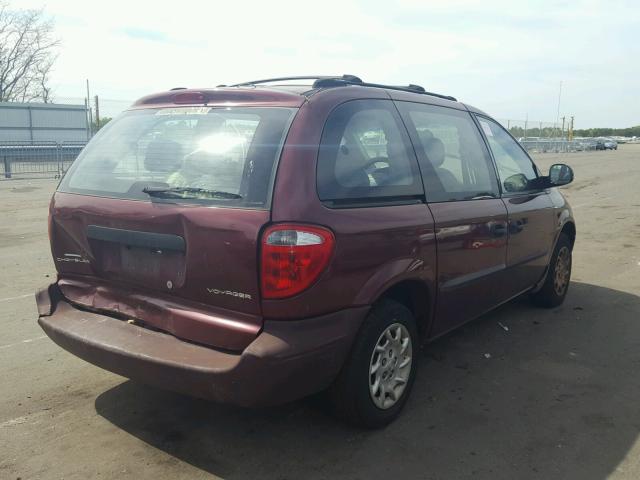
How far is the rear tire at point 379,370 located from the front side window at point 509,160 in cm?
170

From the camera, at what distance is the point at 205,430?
3.33 m

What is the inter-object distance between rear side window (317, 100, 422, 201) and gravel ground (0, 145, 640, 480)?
1.30m

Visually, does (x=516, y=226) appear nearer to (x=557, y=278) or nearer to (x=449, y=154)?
(x=449, y=154)

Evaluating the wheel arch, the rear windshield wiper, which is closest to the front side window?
the wheel arch

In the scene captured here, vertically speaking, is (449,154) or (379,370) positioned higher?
(449,154)

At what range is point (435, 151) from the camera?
12.7 ft

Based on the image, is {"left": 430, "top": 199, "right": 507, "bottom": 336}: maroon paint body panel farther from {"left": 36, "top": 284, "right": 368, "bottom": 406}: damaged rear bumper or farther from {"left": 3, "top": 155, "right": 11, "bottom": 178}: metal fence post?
{"left": 3, "top": 155, "right": 11, "bottom": 178}: metal fence post

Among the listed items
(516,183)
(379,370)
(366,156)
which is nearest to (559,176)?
(516,183)

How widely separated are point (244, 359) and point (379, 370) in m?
0.90

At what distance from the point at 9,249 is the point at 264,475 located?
645 cm

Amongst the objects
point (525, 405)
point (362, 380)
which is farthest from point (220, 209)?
point (525, 405)

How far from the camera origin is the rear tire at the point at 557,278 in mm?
5473

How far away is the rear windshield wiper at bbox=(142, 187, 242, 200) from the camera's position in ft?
9.58

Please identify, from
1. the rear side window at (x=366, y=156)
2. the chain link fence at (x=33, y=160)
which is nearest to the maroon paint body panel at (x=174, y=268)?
the rear side window at (x=366, y=156)
